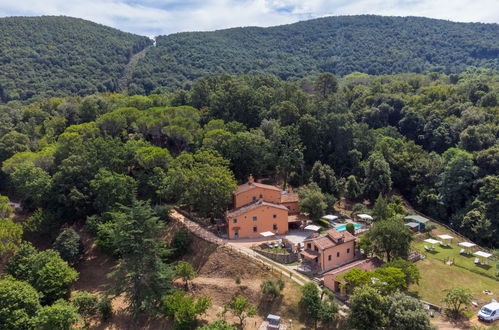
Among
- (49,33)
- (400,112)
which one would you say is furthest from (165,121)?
(49,33)

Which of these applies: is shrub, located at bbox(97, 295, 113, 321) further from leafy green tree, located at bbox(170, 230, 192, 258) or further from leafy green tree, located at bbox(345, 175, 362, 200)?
leafy green tree, located at bbox(345, 175, 362, 200)

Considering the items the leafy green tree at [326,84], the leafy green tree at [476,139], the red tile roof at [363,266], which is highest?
the leafy green tree at [326,84]

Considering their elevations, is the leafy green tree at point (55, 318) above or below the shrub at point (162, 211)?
below

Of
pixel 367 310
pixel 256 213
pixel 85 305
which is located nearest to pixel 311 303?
pixel 367 310

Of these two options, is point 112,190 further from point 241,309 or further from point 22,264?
point 241,309

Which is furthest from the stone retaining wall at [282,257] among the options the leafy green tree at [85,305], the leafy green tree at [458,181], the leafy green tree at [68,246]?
the leafy green tree at [458,181]

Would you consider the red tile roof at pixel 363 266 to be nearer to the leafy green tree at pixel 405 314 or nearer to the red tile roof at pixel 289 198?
the leafy green tree at pixel 405 314
